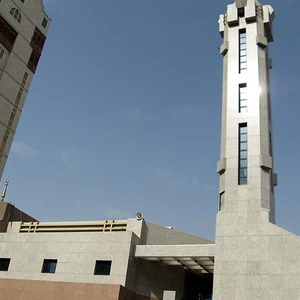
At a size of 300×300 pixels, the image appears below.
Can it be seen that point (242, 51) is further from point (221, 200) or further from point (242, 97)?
point (221, 200)

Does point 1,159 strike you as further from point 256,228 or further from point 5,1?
point 256,228

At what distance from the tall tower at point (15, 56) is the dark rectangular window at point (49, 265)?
1815 cm

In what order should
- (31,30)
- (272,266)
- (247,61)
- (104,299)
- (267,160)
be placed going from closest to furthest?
1. (272,266)
2. (104,299)
3. (267,160)
4. (247,61)
5. (31,30)

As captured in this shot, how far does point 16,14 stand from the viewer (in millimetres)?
49094

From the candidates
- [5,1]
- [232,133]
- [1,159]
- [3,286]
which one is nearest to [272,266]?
[232,133]

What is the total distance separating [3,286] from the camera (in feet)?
103

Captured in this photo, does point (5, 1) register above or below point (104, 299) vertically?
above

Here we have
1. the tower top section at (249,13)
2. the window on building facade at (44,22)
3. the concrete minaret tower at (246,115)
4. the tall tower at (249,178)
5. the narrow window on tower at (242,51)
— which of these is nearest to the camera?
the tall tower at (249,178)

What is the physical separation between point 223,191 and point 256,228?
3.84 meters

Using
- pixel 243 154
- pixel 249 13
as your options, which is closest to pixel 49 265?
pixel 243 154

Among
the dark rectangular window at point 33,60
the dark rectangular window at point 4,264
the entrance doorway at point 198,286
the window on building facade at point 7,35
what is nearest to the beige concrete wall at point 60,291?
the dark rectangular window at point 4,264

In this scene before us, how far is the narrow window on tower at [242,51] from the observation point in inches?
1358

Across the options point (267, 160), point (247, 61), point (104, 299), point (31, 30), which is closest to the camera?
point (104, 299)

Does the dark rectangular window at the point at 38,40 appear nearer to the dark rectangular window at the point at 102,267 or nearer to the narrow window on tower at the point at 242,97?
the narrow window on tower at the point at 242,97
